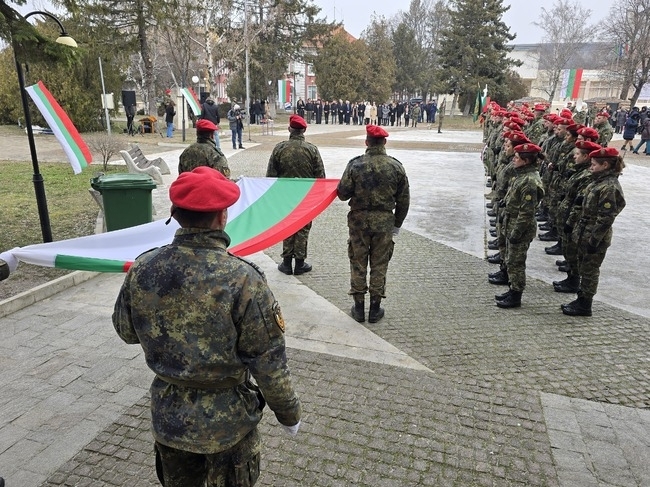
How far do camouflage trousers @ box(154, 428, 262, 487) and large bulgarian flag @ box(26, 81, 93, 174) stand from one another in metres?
5.62

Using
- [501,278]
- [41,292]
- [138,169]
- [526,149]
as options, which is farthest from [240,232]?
[138,169]

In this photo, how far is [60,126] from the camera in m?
6.97

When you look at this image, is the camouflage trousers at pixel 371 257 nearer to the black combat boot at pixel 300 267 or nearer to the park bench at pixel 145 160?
the black combat boot at pixel 300 267

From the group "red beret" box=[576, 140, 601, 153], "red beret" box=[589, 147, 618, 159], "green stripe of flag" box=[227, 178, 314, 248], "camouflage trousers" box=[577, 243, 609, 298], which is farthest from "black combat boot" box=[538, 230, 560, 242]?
"green stripe of flag" box=[227, 178, 314, 248]

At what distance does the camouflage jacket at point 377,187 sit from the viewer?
5.26 metres

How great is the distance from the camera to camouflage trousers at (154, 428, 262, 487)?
2.27 m

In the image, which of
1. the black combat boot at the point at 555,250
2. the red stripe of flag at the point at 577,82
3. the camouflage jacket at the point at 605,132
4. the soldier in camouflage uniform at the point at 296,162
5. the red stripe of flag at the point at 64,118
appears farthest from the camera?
the red stripe of flag at the point at 577,82

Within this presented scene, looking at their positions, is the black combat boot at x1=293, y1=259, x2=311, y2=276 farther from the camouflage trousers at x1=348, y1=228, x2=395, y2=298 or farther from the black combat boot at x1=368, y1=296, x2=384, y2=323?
the black combat boot at x1=368, y1=296, x2=384, y2=323

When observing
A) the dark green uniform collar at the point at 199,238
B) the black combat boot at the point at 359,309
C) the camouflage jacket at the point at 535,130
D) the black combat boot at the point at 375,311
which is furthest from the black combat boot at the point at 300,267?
the camouflage jacket at the point at 535,130

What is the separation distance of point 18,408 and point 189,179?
298cm

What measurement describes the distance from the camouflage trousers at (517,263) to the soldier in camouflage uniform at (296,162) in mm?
2570

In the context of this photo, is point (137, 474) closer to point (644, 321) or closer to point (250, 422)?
point (250, 422)

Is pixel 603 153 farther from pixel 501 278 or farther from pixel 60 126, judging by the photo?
pixel 60 126

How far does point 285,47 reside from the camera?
4288 cm
